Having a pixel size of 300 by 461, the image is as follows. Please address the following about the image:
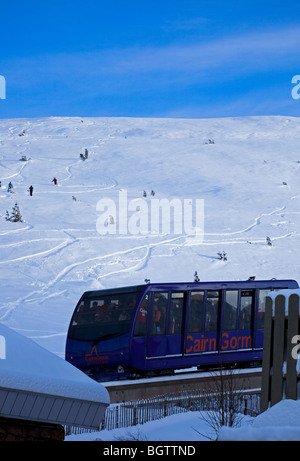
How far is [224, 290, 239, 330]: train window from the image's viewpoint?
18297mm

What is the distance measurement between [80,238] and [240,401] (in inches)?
810

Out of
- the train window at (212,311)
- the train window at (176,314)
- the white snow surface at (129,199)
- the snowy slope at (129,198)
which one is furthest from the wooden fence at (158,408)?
the snowy slope at (129,198)

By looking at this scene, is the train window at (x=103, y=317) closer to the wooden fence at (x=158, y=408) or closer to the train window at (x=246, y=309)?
the wooden fence at (x=158, y=408)

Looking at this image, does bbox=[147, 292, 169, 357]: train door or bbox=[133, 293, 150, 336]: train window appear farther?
bbox=[147, 292, 169, 357]: train door

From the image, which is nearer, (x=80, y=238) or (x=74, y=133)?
(x=80, y=238)

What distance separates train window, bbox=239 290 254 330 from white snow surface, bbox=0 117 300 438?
6.04m

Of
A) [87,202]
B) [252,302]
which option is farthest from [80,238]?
[252,302]

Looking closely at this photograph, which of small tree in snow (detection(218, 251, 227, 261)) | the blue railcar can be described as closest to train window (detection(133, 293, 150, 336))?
the blue railcar

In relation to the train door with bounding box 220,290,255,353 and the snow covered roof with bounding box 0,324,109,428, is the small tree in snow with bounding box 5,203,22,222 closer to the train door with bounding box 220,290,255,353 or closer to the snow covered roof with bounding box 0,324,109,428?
the train door with bounding box 220,290,255,353

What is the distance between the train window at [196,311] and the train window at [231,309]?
0.80 meters

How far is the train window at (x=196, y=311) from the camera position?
17.7 m

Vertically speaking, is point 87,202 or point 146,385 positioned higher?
point 87,202

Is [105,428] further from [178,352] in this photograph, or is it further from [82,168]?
[82,168]
